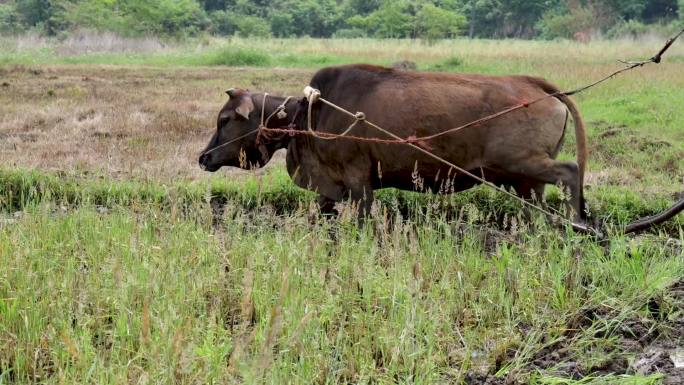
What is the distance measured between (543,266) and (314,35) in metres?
46.1

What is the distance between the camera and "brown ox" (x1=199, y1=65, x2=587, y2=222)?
6.09m

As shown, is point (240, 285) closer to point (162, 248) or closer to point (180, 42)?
point (162, 248)

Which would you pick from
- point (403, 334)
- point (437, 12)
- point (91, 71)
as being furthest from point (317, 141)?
point (437, 12)

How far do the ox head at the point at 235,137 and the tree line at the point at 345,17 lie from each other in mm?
25061

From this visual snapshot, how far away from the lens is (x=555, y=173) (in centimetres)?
600

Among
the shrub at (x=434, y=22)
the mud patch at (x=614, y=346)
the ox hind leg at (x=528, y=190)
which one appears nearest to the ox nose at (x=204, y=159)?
the ox hind leg at (x=528, y=190)

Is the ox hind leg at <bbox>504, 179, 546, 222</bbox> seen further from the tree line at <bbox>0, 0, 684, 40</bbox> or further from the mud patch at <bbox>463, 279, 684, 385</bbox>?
the tree line at <bbox>0, 0, 684, 40</bbox>

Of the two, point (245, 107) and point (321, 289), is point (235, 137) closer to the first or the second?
point (245, 107)

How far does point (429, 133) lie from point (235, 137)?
1.65m

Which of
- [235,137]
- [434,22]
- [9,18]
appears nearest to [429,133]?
[235,137]

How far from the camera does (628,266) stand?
16.0 ft

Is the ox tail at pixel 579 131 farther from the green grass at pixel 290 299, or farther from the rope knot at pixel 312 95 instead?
the rope knot at pixel 312 95

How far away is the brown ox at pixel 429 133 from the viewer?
6086mm

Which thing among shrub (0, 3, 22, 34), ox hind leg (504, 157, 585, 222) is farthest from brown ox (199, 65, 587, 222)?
shrub (0, 3, 22, 34)
